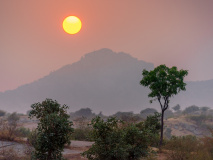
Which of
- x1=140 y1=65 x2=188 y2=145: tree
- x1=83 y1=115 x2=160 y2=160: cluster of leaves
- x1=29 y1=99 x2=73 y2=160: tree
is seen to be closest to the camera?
x1=29 y1=99 x2=73 y2=160: tree

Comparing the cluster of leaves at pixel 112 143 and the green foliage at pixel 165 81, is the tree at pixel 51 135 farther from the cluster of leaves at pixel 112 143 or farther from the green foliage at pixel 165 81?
the green foliage at pixel 165 81

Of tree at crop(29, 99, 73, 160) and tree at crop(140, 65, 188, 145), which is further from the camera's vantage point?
tree at crop(140, 65, 188, 145)

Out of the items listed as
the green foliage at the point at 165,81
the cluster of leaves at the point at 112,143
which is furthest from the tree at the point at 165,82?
the cluster of leaves at the point at 112,143

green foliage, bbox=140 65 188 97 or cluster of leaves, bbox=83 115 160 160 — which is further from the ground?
green foliage, bbox=140 65 188 97

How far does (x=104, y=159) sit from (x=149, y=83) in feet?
39.1

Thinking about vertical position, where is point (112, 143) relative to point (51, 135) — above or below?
below

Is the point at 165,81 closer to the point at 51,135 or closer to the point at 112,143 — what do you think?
the point at 112,143

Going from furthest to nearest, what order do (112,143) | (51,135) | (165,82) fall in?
(165,82)
(112,143)
(51,135)

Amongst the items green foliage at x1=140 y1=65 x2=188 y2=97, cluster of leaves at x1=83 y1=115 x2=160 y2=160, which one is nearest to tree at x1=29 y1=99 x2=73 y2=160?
cluster of leaves at x1=83 y1=115 x2=160 y2=160

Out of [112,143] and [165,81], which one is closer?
[112,143]

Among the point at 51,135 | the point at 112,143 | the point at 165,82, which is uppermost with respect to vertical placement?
the point at 165,82

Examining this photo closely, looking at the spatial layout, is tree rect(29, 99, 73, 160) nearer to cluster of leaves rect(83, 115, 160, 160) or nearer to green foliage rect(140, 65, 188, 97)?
cluster of leaves rect(83, 115, 160, 160)

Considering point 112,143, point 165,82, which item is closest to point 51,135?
point 112,143

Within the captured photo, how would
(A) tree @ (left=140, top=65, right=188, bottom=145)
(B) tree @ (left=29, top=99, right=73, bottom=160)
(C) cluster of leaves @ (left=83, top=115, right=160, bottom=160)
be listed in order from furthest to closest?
(A) tree @ (left=140, top=65, right=188, bottom=145)
(C) cluster of leaves @ (left=83, top=115, right=160, bottom=160)
(B) tree @ (left=29, top=99, right=73, bottom=160)
